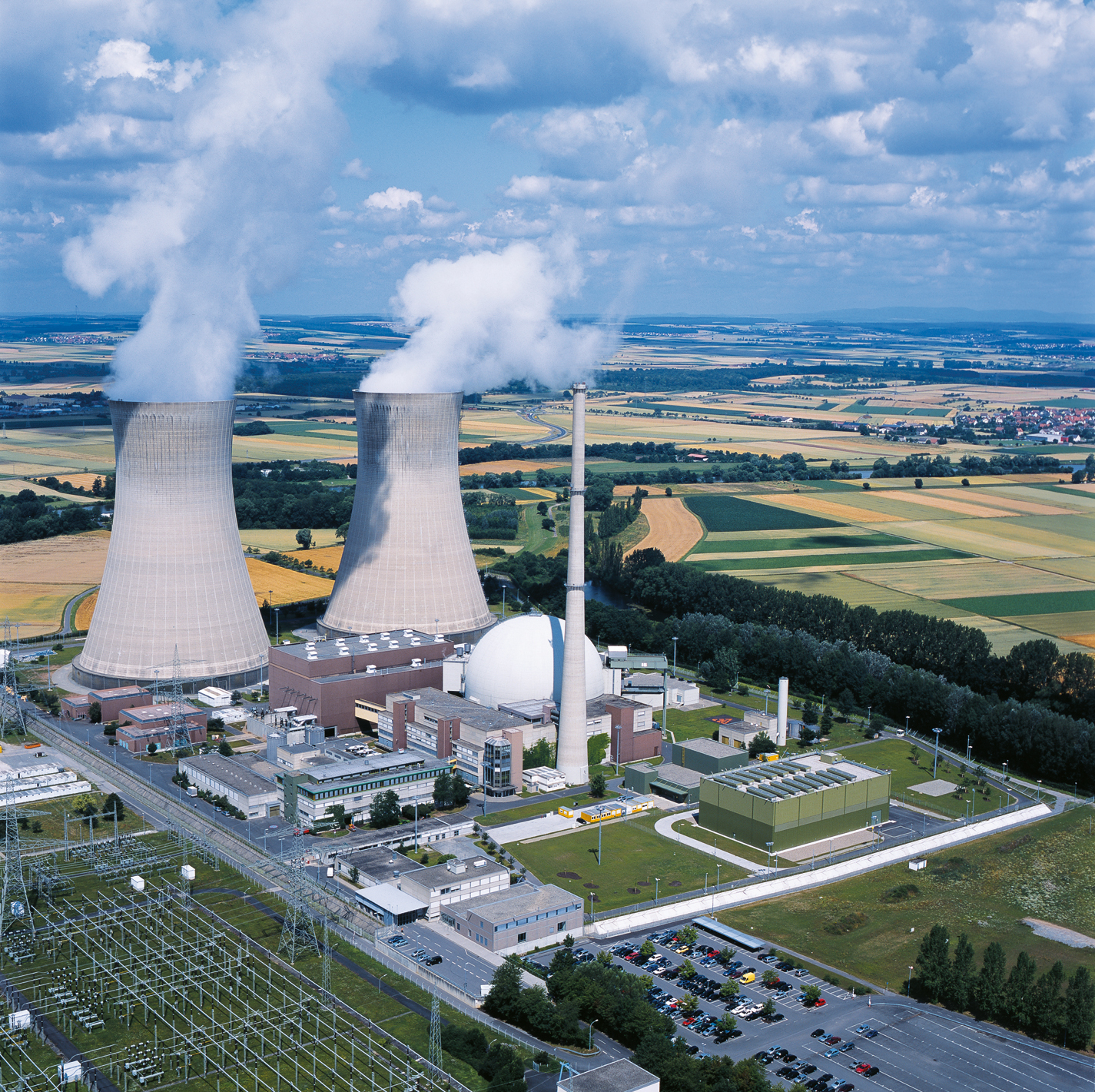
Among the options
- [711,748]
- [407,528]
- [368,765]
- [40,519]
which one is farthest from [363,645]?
[40,519]

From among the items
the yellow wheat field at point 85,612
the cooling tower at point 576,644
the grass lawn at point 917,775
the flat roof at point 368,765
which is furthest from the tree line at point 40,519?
the grass lawn at point 917,775

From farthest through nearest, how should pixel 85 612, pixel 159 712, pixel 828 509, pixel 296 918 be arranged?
pixel 828 509
pixel 85 612
pixel 159 712
pixel 296 918

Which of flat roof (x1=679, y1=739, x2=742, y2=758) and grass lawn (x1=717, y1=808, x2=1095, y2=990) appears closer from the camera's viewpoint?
grass lawn (x1=717, y1=808, x2=1095, y2=990)

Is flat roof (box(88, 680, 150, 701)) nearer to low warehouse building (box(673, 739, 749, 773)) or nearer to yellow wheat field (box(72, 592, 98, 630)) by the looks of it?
yellow wheat field (box(72, 592, 98, 630))

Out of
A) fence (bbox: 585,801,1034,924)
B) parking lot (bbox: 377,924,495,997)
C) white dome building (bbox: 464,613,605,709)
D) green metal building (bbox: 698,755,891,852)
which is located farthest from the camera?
white dome building (bbox: 464,613,605,709)

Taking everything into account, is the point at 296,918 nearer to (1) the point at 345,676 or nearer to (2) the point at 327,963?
(2) the point at 327,963

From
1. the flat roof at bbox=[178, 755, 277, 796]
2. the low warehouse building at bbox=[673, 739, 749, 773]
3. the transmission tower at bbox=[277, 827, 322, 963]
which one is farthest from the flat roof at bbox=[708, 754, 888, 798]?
the flat roof at bbox=[178, 755, 277, 796]

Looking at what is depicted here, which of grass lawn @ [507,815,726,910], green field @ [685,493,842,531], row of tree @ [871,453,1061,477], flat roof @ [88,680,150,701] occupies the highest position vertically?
row of tree @ [871,453,1061,477]
